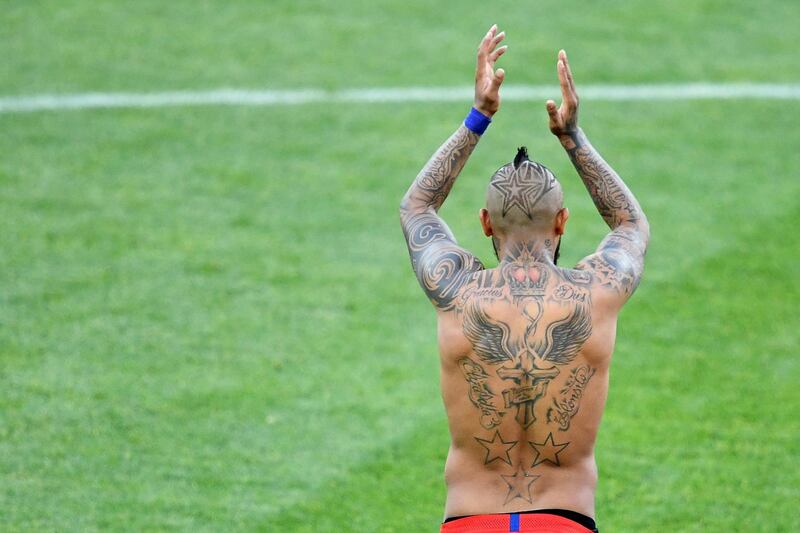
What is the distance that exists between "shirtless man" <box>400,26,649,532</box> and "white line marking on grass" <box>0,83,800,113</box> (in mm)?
7797

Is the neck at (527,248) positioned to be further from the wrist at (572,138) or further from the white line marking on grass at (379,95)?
the white line marking on grass at (379,95)

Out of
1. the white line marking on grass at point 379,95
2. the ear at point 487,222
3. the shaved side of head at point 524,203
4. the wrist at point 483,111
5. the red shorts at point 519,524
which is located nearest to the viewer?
the red shorts at point 519,524

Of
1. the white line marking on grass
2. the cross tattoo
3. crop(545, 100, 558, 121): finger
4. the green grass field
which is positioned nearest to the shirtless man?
the cross tattoo

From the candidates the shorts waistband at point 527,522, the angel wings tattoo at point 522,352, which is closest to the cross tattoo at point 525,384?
the angel wings tattoo at point 522,352

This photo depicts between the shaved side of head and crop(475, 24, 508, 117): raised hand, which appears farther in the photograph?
crop(475, 24, 508, 117): raised hand

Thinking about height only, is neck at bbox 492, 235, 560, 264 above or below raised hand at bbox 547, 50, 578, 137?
below

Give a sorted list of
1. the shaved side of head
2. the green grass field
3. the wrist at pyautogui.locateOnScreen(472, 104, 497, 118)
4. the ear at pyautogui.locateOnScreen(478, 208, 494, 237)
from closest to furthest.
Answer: the shaved side of head, the ear at pyautogui.locateOnScreen(478, 208, 494, 237), the wrist at pyautogui.locateOnScreen(472, 104, 497, 118), the green grass field

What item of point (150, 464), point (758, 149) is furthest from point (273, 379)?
point (758, 149)

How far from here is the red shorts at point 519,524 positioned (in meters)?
5.23

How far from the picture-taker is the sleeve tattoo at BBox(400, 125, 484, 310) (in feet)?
17.7

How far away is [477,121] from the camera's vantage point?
19.1ft

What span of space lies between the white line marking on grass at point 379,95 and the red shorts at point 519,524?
26.9 ft

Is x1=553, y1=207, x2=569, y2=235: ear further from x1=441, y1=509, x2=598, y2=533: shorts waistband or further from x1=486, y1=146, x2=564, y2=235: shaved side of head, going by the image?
x1=441, y1=509, x2=598, y2=533: shorts waistband

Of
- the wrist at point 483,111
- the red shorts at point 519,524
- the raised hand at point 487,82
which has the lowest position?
the red shorts at point 519,524
